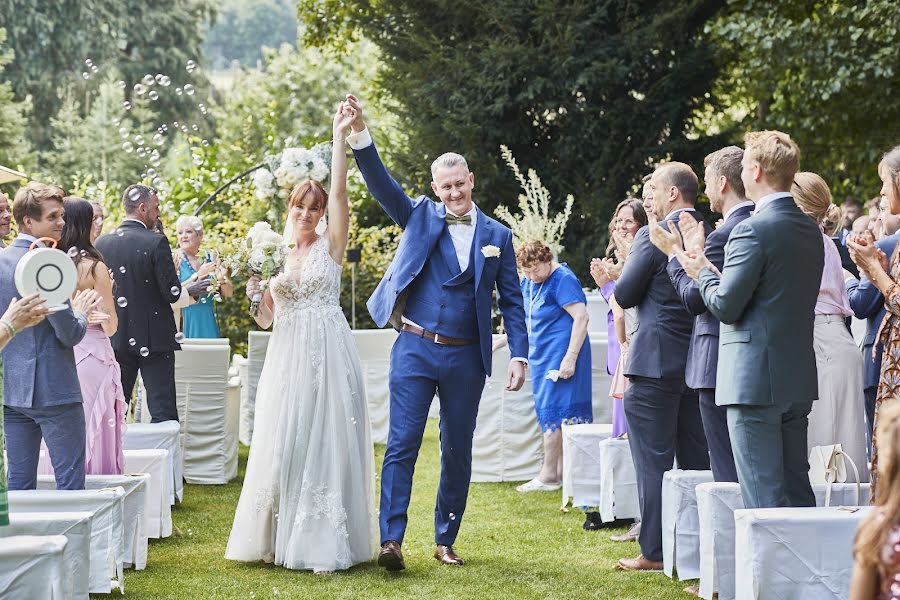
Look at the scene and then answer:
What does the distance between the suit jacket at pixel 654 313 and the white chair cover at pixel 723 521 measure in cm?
78

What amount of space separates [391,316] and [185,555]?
1814 mm

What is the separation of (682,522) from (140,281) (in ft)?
13.4

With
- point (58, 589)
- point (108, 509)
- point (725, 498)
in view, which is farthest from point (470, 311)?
point (58, 589)

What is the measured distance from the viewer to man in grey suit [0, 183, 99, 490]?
5074 mm

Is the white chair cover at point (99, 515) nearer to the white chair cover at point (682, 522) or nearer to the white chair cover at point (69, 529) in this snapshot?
the white chair cover at point (69, 529)

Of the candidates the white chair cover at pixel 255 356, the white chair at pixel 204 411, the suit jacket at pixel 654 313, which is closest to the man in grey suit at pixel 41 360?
the suit jacket at pixel 654 313

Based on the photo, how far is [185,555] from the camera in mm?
6605

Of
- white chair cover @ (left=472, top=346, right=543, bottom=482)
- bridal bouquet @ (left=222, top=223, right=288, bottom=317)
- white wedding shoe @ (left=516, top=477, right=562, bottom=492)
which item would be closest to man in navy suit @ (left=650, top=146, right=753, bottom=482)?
bridal bouquet @ (left=222, top=223, right=288, bottom=317)

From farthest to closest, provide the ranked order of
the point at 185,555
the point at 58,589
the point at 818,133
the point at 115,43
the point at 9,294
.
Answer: the point at 115,43, the point at 818,133, the point at 185,555, the point at 9,294, the point at 58,589

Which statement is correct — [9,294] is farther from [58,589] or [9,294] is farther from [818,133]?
[818,133]

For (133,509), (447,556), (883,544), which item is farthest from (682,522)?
(883,544)

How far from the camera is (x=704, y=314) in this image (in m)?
5.28

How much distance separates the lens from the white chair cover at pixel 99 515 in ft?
17.0

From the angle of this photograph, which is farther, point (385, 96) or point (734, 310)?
point (385, 96)
